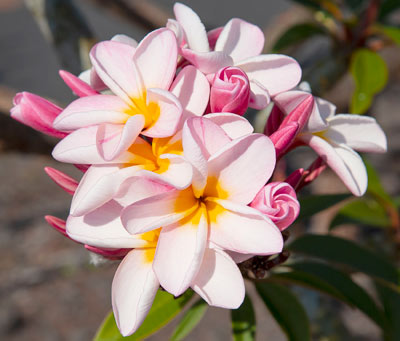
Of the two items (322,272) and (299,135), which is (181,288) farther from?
(322,272)

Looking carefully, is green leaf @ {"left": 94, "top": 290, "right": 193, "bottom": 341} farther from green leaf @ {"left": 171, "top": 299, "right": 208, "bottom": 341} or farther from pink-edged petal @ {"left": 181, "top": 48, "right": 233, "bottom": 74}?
pink-edged petal @ {"left": 181, "top": 48, "right": 233, "bottom": 74}

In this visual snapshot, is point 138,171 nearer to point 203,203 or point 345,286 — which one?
point 203,203

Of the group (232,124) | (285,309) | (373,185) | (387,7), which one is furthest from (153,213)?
(387,7)

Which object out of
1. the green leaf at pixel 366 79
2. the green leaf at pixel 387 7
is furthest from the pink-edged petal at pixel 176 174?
the green leaf at pixel 387 7

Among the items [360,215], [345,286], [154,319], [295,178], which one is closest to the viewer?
[295,178]

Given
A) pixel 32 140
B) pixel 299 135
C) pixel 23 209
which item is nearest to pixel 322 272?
pixel 299 135

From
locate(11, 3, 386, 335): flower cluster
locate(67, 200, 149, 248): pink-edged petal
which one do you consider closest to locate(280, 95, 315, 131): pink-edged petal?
locate(11, 3, 386, 335): flower cluster
